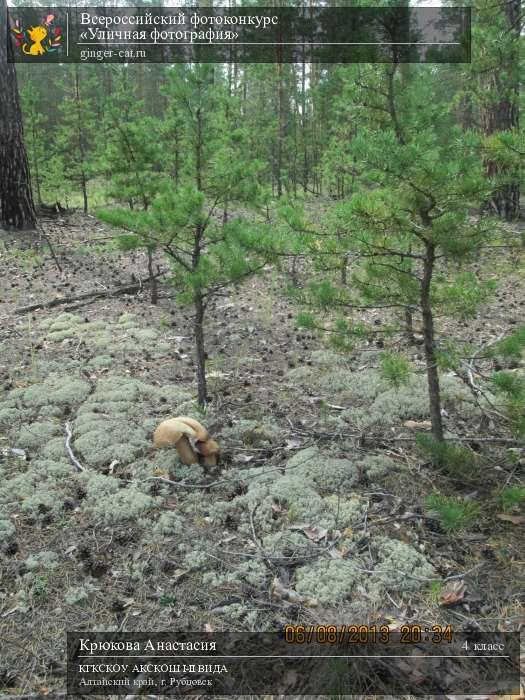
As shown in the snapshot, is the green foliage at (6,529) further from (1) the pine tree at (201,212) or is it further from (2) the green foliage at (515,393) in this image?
(2) the green foliage at (515,393)

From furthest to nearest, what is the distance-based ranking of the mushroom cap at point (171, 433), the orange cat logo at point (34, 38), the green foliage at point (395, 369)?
the orange cat logo at point (34, 38)
the mushroom cap at point (171, 433)
the green foliage at point (395, 369)

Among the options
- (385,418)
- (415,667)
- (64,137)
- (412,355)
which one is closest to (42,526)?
(415,667)

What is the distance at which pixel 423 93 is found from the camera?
2.87m

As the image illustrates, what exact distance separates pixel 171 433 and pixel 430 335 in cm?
200

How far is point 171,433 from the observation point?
3633 millimetres

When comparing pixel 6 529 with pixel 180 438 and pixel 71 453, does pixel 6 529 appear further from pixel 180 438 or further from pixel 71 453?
pixel 180 438

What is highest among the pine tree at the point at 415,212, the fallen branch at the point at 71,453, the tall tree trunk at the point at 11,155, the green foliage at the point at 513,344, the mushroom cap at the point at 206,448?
the tall tree trunk at the point at 11,155

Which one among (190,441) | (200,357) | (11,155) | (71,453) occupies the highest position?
(11,155)

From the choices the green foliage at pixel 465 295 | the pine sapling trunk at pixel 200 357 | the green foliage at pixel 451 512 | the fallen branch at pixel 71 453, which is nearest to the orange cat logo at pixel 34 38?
the pine sapling trunk at pixel 200 357

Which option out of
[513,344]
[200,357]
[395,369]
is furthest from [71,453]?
[513,344]

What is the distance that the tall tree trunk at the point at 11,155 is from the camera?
910 cm

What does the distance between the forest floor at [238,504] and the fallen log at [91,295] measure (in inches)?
50.1

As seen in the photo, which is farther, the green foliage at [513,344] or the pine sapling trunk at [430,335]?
the pine sapling trunk at [430,335]

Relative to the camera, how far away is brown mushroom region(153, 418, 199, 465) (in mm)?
3596
